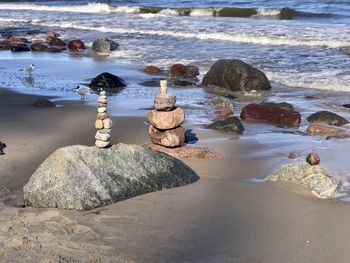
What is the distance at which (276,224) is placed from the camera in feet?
15.7

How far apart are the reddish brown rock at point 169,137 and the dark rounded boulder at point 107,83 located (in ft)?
16.8

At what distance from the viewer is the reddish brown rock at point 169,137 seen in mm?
6824

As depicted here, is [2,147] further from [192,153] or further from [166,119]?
[192,153]

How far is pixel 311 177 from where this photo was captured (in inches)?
220

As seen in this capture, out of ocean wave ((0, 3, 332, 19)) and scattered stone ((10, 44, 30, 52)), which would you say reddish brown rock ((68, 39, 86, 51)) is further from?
ocean wave ((0, 3, 332, 19))

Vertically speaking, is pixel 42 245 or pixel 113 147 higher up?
pixel 113 147

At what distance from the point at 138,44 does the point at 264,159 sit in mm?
13854

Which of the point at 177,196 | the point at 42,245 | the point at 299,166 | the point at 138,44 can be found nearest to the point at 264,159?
the point at 299,166

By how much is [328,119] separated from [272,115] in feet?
2.63

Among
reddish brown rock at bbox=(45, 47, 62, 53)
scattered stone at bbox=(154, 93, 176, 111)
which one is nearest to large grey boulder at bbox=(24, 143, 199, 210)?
scattered stone at bbox=(154, 93, 176, 111)

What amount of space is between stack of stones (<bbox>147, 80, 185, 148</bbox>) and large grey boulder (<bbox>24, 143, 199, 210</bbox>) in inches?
49.0

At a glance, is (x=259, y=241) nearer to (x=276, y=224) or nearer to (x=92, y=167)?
(x=276, y=224)

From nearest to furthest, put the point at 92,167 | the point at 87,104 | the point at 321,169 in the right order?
the point at 92,167 < the point at 321,169 < the point at 87,104

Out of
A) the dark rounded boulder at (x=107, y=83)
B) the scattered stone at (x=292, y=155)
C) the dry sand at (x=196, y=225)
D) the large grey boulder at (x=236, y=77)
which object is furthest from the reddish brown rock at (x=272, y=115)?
the dark rounded boulder at (x=107, y=83)
